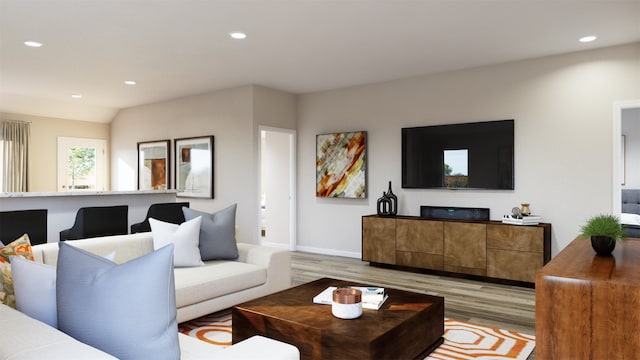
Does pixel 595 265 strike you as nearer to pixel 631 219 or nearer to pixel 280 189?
pixel 631 219

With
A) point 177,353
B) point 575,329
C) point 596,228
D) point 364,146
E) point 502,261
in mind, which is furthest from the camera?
point 364,146

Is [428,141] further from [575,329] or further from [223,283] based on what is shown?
[575,329]

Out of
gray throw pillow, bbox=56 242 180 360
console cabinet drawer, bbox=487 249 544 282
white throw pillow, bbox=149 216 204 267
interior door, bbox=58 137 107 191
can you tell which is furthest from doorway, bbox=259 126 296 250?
gray throw pillow, bbox=56 242 180 360

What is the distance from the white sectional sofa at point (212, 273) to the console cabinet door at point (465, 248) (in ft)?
6.94

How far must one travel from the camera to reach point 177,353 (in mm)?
1400

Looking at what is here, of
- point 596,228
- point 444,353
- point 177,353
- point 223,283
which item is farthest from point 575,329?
point 223,283

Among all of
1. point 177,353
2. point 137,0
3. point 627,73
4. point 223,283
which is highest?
point 137,0

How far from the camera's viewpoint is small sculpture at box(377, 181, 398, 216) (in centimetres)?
566

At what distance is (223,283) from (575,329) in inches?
91.8

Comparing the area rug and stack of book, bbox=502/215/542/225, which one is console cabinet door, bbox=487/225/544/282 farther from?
the area rug

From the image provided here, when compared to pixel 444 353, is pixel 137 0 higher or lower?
higher

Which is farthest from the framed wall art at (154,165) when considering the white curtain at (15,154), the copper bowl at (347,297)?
the copper bowl at (347,297)

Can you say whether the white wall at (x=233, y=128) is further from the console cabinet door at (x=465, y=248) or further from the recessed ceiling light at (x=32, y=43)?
the console cabinet door at (x=465, y=248)

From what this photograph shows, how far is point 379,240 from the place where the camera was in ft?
18.0
